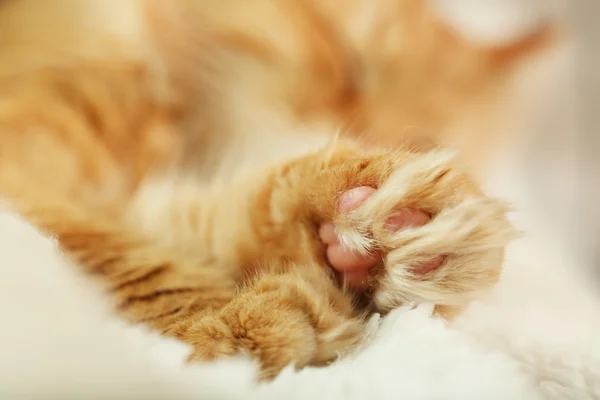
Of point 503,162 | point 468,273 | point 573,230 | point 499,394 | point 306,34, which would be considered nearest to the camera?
point 499,394

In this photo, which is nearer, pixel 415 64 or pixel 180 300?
pixel 180 300

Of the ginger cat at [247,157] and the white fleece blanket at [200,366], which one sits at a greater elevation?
the ginger cat at [247,157]

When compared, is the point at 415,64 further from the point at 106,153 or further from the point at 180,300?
the point at 180,300

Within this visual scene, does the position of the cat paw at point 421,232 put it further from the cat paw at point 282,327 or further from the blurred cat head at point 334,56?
the blurred cat head at point 334,56

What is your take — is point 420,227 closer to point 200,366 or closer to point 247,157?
point 200,366

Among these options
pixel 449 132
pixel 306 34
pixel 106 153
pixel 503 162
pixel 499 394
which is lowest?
pixel 499 394

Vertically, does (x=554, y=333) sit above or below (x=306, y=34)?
below

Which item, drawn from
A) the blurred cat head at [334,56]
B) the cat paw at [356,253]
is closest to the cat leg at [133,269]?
the cat paw at [356,253]

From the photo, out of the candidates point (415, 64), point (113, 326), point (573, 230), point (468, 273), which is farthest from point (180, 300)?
point (415, 64)

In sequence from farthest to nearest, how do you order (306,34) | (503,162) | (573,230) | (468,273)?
(306,34) < (503,162) < (573,230) < (468,273)
